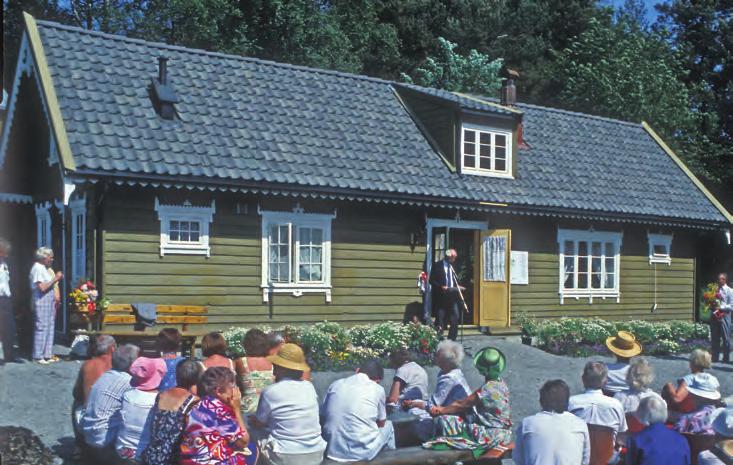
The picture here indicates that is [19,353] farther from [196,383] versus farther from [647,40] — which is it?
[647,40]

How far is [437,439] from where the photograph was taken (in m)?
7.72

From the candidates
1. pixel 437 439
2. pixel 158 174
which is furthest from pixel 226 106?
pixel 437 439

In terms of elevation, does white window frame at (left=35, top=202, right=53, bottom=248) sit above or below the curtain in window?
above

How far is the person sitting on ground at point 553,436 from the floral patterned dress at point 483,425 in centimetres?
119

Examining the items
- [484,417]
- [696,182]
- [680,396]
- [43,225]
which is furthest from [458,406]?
[696,182]

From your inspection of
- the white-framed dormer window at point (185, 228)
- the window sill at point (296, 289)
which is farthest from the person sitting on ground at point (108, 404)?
the window sill at point (296, 289)

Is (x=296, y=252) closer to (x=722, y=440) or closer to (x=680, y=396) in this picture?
(x=680, y=396)

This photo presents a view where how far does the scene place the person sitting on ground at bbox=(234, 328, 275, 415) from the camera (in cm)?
836

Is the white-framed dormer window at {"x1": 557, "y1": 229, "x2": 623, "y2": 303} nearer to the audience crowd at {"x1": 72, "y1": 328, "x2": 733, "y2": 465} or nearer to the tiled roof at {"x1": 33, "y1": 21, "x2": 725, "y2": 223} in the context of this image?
the tiled roof at {"x1": 33, "y1": 21, "x2": 725, "y2": 223}

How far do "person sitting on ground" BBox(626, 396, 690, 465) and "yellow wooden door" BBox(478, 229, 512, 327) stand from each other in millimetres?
12633

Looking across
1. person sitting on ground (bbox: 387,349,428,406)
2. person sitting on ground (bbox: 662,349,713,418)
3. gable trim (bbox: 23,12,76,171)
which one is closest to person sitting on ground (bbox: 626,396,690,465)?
person sitting on ground (bbox: 662,349,713,418)

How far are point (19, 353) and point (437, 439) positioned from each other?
8857 mm

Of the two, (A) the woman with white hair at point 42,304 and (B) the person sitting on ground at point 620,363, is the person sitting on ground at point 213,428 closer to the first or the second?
(B) the person sitting on ground at point 620,363

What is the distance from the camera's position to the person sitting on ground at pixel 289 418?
700cm
